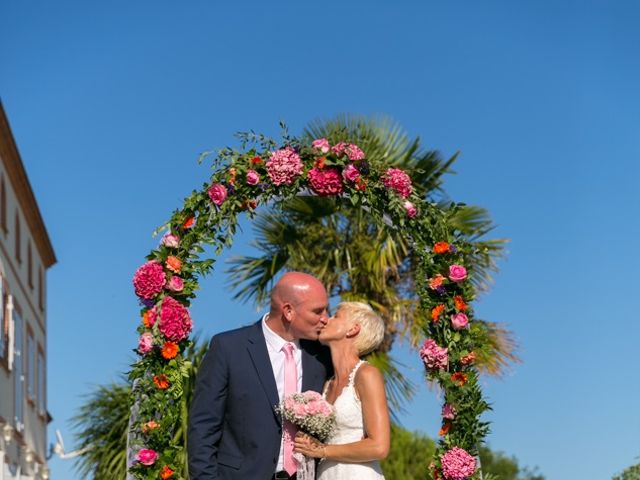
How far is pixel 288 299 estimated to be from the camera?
7.76 meters

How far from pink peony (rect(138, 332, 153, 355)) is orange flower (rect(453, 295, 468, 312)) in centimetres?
235

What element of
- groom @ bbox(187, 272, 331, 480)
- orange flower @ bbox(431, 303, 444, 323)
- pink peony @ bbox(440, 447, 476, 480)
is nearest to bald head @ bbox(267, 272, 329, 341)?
groom @ bbox(187, 272, 331, 480)

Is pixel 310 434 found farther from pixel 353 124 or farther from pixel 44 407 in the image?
pixel 44 407

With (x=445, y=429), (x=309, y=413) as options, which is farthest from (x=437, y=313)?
(x=309, y=413)

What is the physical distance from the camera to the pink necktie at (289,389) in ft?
25.8

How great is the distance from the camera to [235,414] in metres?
7.82

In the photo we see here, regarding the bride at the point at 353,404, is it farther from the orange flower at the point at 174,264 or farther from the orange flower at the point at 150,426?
the orange flower at the point at 174,264

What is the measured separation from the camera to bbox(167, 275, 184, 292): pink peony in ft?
28.6

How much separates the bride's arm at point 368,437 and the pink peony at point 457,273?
1.48 m

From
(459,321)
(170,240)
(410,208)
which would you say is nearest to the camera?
(170,240)

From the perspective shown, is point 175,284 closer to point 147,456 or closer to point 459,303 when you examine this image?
point 147,456

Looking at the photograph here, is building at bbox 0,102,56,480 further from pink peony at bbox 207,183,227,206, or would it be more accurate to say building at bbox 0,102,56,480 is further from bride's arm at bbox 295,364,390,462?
bride's arm at bbox 295,364,390,462

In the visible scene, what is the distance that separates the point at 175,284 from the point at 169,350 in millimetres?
495

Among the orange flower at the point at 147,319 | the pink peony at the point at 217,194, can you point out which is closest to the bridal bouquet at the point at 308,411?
the orange flower at the point at 147,319
